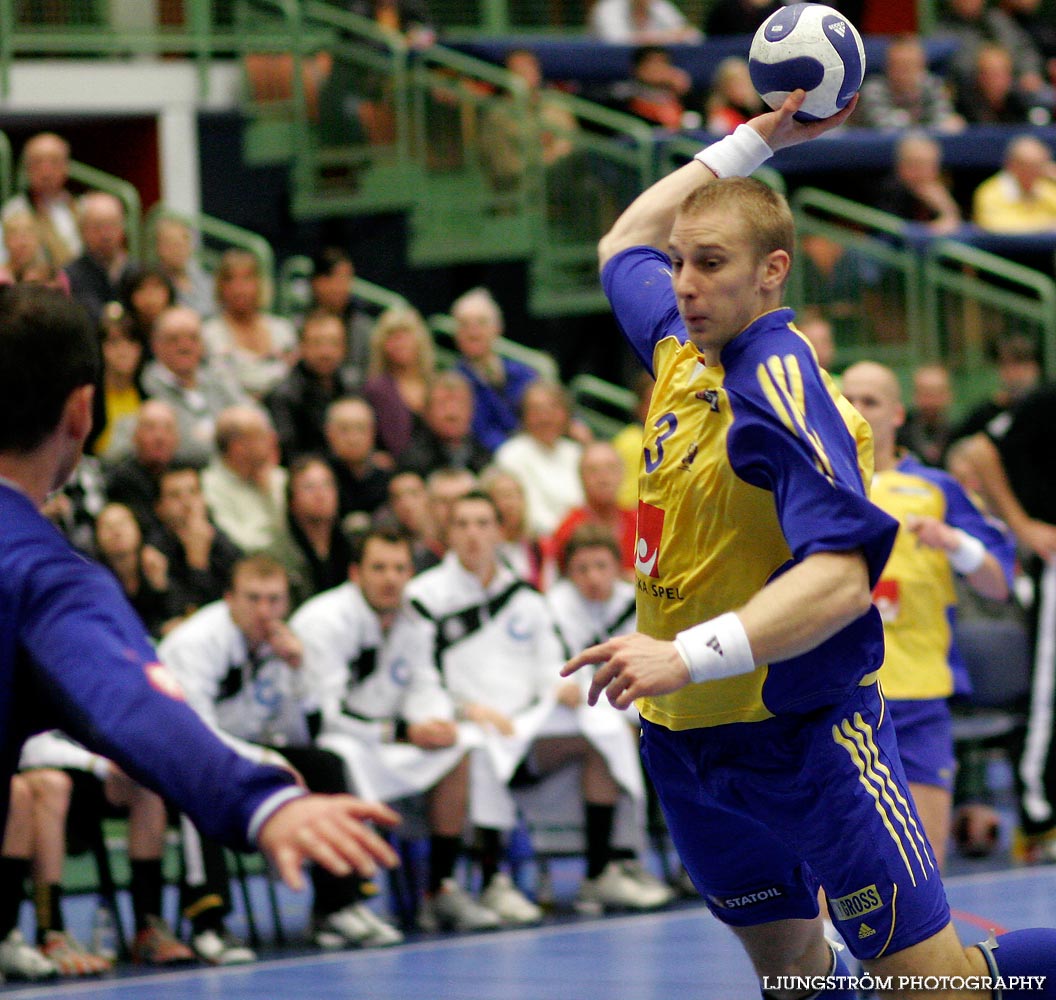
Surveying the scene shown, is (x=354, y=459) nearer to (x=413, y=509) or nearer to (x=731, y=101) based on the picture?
(x=413, y=509)

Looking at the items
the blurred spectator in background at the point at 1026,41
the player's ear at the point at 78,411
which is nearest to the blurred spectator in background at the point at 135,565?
the player's ear at the point at 78,411

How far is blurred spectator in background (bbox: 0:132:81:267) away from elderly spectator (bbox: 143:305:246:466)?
111cm

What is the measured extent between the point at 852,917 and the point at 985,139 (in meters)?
12.3

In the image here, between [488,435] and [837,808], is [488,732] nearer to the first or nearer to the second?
[488,435]

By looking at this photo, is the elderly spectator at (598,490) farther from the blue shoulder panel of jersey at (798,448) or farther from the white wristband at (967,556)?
the blue shoulder panel of jersey at (798,448)

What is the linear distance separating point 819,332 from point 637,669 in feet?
28.0

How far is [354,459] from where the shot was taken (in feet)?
32.6

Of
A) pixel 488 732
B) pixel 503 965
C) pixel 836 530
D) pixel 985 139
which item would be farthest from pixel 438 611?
pixel 985 139

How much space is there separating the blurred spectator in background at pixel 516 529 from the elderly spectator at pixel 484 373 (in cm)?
143

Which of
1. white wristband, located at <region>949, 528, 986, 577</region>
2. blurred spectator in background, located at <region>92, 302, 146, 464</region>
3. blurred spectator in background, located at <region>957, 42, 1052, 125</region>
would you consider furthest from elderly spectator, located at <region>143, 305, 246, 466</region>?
blurred spectator in background, located at <region>957, 42, 1052, 125</region>

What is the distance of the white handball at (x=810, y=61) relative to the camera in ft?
14.9

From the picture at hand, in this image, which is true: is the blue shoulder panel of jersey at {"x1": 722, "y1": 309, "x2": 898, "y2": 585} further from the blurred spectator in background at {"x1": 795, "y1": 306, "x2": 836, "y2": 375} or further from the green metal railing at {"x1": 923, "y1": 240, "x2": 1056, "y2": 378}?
the green metal railing at {"x1": 923, "y1": 240, "x2": 1056, "y2": 378}

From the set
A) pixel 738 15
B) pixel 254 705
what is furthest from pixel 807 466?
pixel 738 15

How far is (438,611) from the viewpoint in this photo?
873 centimetres
